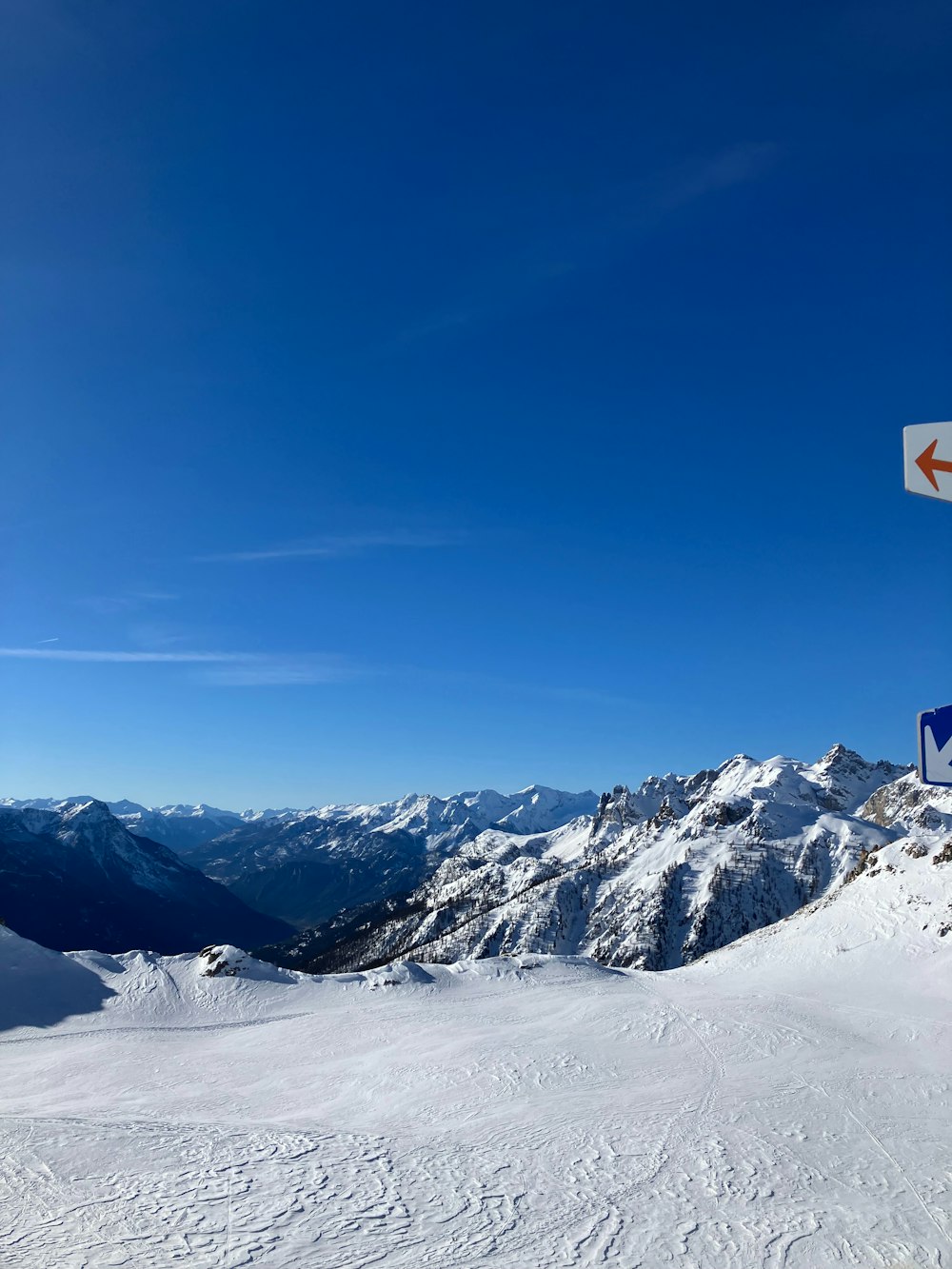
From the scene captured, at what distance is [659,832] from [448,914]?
60569 mm

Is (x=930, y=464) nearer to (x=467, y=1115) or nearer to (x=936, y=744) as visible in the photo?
(x=936, y=744)

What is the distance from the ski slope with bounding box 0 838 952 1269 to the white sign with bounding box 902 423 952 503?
12.3m

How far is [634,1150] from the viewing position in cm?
1691

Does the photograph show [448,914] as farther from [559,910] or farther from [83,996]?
[83,996]

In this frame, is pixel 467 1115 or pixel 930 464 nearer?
pixel 930 464

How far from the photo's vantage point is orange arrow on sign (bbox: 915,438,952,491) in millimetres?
5500

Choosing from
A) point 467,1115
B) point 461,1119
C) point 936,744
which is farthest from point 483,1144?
point 936,744

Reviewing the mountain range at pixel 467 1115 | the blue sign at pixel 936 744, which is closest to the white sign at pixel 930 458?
the blue sign at pixel 936 744

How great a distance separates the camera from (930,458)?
18.2 feet

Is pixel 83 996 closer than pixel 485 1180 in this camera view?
No

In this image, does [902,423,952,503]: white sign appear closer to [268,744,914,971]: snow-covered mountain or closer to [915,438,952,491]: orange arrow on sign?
[915,438,952,491]: orange arrow on sign

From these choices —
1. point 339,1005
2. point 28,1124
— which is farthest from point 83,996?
point 28,1124

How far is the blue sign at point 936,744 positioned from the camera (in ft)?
19.7

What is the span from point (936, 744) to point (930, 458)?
2328 mm
